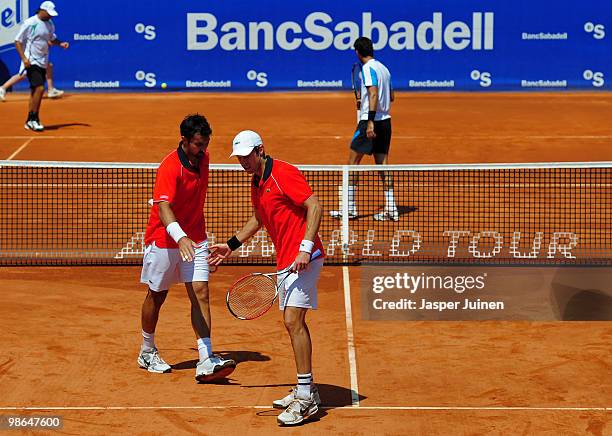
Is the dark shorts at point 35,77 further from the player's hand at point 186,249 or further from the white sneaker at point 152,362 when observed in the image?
the player's hand at point 186,249

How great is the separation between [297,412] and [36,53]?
1282 cm

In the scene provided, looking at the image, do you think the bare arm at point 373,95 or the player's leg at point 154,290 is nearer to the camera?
the player's leg at point 154,290

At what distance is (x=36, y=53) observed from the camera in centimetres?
1952

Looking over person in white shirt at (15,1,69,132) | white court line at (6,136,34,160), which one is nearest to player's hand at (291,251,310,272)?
white court line at (6,136,34,160)

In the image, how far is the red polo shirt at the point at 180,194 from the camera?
875 centimetres

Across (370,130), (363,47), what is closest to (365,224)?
(370,130)

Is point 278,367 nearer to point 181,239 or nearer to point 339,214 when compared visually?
point 181,239

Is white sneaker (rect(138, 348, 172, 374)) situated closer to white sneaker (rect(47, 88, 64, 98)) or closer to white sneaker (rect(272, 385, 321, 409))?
white sneaker (rect(272, 385, 321, 409))

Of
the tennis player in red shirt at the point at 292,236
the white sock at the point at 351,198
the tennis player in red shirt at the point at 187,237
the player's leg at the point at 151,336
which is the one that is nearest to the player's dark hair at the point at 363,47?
the white sock at the point at 351,198

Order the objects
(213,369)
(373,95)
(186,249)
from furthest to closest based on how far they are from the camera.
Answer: (373,95), (213,369), (186,249)

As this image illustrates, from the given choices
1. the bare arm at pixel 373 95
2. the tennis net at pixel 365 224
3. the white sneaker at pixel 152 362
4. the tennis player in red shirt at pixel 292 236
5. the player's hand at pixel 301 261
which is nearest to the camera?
the player's hand at pixel 301 261

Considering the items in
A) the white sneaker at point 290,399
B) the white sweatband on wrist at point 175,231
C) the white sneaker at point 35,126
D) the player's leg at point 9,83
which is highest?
the player's leg at point 9,83

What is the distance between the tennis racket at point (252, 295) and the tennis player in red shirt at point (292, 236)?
0.96 ft

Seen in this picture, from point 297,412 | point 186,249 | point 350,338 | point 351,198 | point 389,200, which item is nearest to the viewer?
point 297,412
